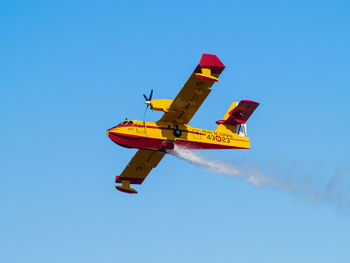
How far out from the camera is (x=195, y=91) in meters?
41.9

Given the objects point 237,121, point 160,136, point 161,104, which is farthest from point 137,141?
point 237,121

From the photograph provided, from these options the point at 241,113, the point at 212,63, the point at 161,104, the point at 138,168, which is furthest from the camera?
the point at 138,168

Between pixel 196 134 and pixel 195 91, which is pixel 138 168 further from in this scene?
pixel 195 91

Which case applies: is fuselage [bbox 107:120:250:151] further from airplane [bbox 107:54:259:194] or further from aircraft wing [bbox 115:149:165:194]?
aircraft wing [bbox 115:149:165:194]

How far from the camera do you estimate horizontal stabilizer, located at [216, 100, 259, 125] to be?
1788 inches

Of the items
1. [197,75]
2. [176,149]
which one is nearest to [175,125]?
[176,149]

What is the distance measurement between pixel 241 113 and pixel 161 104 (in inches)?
255

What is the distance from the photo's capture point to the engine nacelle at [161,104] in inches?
1673

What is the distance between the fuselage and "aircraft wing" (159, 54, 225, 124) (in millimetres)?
671

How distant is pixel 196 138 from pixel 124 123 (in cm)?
493

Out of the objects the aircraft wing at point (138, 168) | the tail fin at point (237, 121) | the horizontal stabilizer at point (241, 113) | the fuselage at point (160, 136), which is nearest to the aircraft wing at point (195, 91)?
the fuselage at point (160, 136)

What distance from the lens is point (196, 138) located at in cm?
4412

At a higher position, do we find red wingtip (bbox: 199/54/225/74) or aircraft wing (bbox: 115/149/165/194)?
red wingtip (bbox: 199/54/225/74)

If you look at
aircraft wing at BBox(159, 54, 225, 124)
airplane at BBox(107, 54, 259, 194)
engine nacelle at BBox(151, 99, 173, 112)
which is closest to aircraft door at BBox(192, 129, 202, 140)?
airplane at BBox(107, 54, 259, 194)
